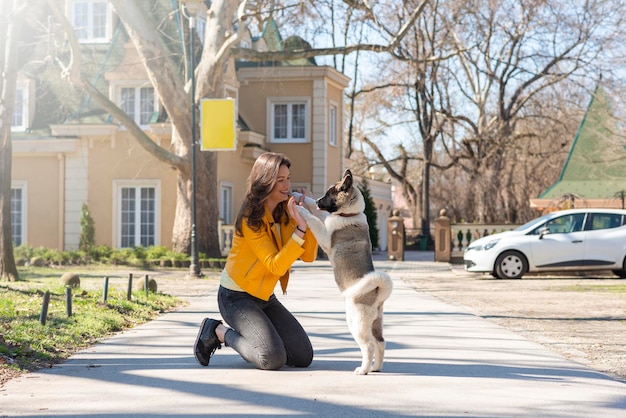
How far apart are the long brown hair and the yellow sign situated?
1584 cm

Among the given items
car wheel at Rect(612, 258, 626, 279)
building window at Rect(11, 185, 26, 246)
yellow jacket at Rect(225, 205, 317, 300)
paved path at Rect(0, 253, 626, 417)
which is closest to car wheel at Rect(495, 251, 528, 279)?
car wheel at Rect(612, 258, 626, 279)

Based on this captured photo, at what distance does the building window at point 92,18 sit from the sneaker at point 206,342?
26853 mm

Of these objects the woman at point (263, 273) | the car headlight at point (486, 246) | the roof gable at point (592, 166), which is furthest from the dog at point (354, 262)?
the roof gable at point (592, 166)

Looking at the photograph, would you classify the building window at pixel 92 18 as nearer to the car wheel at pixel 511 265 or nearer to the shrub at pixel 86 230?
the shrub at pixel 86 230

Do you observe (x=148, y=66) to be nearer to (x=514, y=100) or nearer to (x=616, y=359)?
(x=616, y=359)

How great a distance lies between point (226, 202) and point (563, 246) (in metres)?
13.6

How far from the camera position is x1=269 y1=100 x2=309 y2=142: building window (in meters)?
33.9

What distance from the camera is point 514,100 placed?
44969 mm

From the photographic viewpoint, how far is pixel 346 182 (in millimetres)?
6840

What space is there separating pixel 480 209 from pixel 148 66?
25.5 metres

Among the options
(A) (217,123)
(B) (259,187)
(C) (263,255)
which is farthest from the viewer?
(A) (217,123)

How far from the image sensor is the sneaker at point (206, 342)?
24.9 ft

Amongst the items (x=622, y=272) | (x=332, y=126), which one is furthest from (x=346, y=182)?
(x=332, y=126)

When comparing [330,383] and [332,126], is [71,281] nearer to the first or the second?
[330,383]
